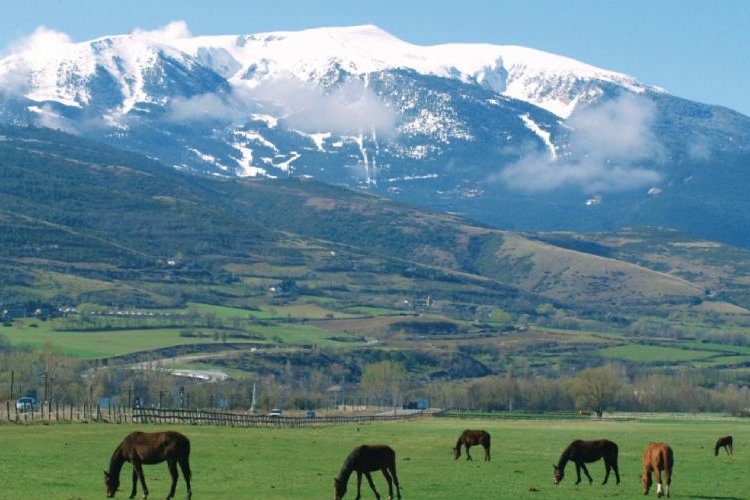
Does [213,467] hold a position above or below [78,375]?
below

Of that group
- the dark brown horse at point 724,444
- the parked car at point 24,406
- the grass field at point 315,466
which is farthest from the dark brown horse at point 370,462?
the parked car at point 24,406

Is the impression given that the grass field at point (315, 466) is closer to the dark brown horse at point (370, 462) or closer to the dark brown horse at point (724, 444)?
the dark brown horse at point (724, 444)

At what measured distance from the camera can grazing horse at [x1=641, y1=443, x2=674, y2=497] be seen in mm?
54500

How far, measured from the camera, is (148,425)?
329 ft

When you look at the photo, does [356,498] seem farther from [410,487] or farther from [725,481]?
[725,481]

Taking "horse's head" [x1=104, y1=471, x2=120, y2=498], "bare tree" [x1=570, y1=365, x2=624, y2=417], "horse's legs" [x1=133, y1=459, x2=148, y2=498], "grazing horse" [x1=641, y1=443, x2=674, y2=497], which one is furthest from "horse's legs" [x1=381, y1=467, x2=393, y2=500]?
"bare tree" [x1=570, y1=365, x2=624, y2=417]

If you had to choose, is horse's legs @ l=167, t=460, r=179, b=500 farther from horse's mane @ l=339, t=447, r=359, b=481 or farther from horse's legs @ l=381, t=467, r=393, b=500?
horse's legs @ l=381, t=467, r=393, b=500

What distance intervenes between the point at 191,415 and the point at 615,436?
28.6 meters

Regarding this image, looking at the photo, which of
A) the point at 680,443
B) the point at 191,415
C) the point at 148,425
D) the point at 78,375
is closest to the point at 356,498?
the point at 680,443

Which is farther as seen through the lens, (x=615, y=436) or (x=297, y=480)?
(x=615, y=436)

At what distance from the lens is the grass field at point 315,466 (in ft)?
182

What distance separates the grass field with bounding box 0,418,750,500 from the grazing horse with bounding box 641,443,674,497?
2.24 ft

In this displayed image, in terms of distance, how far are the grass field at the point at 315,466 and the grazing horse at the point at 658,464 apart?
0.68 metres

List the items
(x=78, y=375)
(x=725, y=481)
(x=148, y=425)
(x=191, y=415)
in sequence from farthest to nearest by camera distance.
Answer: (x=78, y=375)
(x=191, y=415)
(x=148, y=425)
(x=725, y=481)
